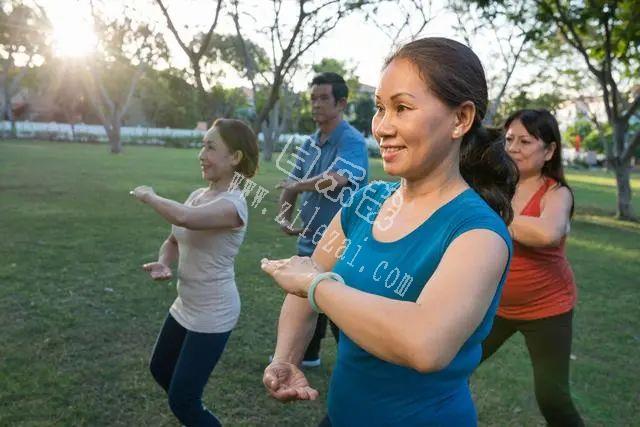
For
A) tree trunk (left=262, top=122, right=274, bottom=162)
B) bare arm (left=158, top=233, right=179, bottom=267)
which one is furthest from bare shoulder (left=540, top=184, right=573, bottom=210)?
tree trunk (left=262, top=122, right=274, bottom=162)

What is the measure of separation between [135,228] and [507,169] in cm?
921

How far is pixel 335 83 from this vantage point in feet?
14.9

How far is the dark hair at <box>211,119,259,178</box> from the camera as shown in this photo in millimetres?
3258

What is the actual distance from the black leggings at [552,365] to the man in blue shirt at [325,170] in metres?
1.71

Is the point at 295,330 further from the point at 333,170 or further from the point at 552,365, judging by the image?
the point at 333,170

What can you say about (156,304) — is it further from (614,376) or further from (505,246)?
(505,246)

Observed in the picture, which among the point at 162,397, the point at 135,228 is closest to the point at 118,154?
the point at 135,228

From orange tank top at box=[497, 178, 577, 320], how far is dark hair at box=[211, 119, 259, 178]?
1.49 metres

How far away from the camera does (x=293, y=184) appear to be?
14.6 feet

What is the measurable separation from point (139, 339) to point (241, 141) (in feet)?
8.45

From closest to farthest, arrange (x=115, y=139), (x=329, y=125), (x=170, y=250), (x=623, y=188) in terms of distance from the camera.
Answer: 1. (x=170, y=250)
2. (x=329, y=125)
3. (x=623, y=188)
4. (x=115, y=139)

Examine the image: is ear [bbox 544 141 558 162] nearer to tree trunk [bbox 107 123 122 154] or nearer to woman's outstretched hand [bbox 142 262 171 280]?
woman's outstretched hand [bbox 142 262 171 280]

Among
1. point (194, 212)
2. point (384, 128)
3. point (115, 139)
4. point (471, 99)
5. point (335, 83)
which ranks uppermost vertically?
point (335, 83)

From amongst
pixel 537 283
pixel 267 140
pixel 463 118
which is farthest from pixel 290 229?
pixel 267 140
